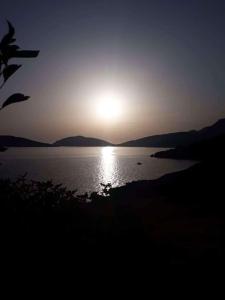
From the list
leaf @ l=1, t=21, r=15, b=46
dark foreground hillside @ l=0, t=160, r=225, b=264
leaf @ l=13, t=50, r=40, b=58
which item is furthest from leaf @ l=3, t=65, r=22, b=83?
dark foreground hillside @ l=0, t=160, r=225, b=264

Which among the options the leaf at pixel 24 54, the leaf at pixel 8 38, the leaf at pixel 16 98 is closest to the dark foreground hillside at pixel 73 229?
the leaf at pixel 16 98

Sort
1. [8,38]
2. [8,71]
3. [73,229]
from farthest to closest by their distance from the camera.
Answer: [73,229] → [8,38] → [8,71]

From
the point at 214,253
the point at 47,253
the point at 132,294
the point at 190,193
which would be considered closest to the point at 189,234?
the point at 214,253

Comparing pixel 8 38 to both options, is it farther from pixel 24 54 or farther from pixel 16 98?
pixel 16 98

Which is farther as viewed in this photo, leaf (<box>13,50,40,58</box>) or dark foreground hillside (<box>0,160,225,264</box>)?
dark foreground hillside (<box>0,160,225,264</box>)

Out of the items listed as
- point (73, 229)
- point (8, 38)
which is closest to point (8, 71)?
point (8, 38)

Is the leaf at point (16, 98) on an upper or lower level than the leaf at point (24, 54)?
lower

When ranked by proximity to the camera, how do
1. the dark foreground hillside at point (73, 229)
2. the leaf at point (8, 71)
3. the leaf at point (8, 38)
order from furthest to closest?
the dark foreground hillside at point (73, 229), the leaf at point (8, 38), the leaf at point (8, 71)

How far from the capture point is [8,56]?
148 inches

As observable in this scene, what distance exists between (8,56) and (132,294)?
132 inches

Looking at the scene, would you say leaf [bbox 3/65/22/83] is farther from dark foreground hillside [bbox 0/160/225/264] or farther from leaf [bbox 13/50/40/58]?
dark foreground hillside [bbox 0/160/225/264]

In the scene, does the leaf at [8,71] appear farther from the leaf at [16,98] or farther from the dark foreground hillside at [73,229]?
the dark foreground hillside at [73,229]

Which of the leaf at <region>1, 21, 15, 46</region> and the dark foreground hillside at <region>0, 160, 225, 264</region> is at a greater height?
the leaf at <region>1, 21, 15, 46</region>

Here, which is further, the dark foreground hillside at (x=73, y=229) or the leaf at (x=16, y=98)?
the dark foreground hillside at (x=73, y=229)
